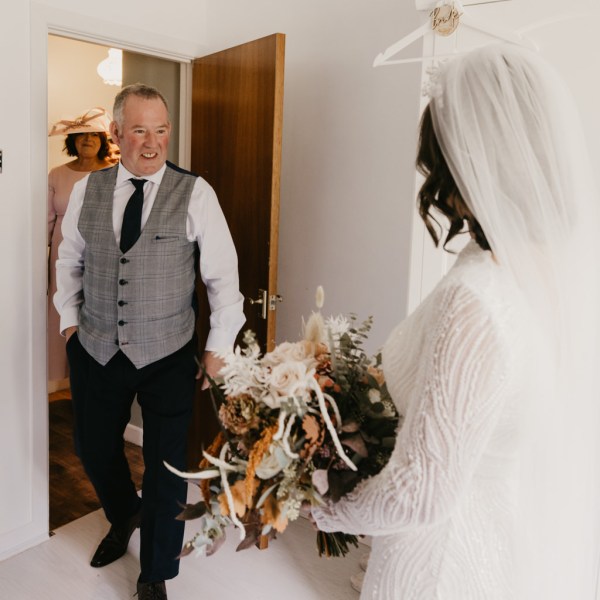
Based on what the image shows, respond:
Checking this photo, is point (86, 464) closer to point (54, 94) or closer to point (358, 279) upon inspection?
point (358, 279)

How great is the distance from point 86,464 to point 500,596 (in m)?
1.84

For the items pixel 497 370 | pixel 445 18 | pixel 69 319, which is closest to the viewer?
pixel 497 370

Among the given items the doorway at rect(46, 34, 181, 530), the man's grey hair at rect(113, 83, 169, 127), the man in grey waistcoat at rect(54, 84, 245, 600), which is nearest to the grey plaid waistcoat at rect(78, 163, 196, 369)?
the man in grey waistcoat at rect(54, 84, 245, 600)

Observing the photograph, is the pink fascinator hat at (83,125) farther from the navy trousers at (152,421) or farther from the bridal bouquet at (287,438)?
the bridal bouquet at (287,438)

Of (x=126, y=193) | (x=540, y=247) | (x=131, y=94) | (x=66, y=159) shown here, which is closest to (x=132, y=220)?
(x=126, y=193)

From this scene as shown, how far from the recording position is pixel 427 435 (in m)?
1.01

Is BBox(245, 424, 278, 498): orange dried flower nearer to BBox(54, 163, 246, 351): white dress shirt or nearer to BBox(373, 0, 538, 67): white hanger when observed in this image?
BBox(54, 163, 246, 351): white dress shirt

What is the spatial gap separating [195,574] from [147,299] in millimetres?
1155

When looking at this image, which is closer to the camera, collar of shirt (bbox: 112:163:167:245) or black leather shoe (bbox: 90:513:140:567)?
collar of shirt (bbox: 112:163:167:245)

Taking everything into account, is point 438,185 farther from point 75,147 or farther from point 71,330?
point 75,147

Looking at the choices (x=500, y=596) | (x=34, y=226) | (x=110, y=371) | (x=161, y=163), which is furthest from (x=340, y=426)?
(x=34, y=226)

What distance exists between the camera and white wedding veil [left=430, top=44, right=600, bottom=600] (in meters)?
1.04

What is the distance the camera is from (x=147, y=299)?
7.65 ft

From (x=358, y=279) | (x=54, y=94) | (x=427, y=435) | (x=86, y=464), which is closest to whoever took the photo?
(x=427, y=435)
